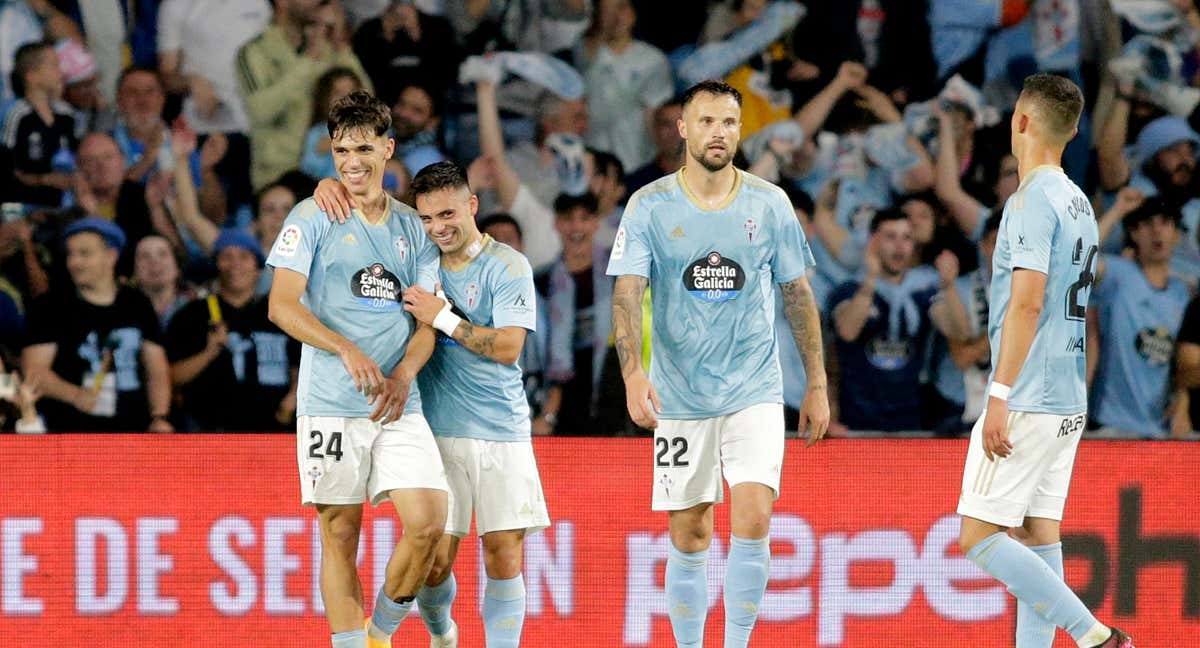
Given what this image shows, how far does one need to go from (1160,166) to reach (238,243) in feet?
18.8

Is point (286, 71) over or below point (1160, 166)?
over

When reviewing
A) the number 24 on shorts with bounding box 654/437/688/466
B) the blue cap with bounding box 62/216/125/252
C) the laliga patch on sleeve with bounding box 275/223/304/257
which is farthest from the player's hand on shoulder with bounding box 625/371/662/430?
the blue cap with bounding box 62/216/125/252

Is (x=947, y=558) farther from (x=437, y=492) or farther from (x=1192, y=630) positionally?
(x=437, y=492)

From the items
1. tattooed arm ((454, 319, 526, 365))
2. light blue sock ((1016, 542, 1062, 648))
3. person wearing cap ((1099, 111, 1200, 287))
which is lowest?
light blue sock ((1016, 542, 1062, 648))

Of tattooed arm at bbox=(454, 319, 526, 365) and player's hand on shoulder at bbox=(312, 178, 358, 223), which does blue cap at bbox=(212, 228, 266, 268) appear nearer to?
player's hand on shoulder at bbox=(312, 178, 358, 223)

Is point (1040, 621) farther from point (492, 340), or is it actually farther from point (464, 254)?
point (464, 254)

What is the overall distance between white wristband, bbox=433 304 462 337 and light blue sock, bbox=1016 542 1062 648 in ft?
7.36

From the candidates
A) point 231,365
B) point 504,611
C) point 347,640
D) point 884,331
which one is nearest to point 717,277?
point 504,611

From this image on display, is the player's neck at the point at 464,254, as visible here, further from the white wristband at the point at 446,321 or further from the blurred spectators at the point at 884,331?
the blurred spectators at the point at 884,331

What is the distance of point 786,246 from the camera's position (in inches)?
224

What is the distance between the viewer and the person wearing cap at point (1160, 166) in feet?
30.1

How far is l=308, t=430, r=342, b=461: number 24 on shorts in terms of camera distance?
536 centimetres

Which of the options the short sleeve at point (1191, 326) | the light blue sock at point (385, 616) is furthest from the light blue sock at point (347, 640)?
the short sleeve at point (1191, 326)

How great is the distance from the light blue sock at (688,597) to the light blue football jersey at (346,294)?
120 cm
